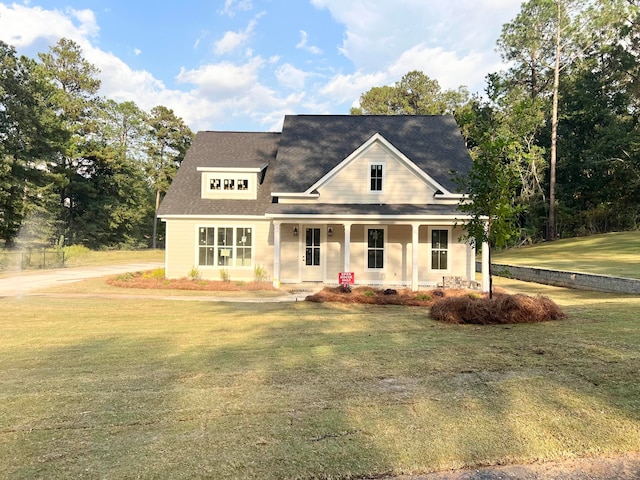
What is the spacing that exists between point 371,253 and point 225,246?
6314 millimetres

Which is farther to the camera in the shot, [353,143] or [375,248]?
[353,143]

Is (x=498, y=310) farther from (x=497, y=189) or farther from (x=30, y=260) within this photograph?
(x=30, y=260)

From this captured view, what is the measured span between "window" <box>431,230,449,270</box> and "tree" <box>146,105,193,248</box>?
1604 inches

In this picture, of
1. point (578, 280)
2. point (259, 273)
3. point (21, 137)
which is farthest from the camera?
point (21, 137)

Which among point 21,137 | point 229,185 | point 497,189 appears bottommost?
point 497,189

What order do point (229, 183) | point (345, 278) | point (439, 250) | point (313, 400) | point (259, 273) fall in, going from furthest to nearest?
point (229, 183) < point (259, 273) < point (439, 250) < point (345, 278) < point (313, 400)

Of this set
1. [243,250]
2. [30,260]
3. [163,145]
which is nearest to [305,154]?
[243,250]

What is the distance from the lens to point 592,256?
24.7 m

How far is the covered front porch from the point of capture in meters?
17.1

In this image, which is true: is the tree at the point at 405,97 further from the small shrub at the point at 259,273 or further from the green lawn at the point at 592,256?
the small shrub at the point at 259,273

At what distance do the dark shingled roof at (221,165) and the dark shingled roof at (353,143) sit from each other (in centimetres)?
106

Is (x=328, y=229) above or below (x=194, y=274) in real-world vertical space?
above

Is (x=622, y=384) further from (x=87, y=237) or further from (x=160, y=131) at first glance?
(x=160, y=131)

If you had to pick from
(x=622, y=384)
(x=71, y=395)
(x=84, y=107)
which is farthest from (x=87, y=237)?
(x=622, y=384)
